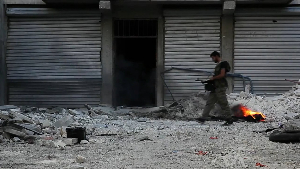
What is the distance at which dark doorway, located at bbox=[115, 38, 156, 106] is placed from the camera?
14.1 m

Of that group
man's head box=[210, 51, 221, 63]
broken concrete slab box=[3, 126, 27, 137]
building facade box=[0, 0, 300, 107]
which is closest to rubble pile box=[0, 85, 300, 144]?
building facade box=[0, 0, 300, 107]

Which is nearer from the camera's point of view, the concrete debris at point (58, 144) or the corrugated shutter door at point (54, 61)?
the concrete debris at point (58, 144)

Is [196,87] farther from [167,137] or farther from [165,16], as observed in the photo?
[167,137]

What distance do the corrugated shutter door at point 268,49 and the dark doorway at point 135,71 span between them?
325 cm

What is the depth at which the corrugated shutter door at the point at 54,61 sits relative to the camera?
13344 millimetres

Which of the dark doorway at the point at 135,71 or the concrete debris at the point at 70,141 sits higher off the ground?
the dark doorway at the point at 135,71

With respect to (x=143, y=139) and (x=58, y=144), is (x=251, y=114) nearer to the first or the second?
(x=143, y=139)

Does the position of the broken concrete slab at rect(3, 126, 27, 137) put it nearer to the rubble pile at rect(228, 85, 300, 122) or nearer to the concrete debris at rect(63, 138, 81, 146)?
the concrete debris at rect(63, 138, 81, 146)

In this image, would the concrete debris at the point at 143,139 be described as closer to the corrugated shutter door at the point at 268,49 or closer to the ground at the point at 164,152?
the ground at the point at 164,152

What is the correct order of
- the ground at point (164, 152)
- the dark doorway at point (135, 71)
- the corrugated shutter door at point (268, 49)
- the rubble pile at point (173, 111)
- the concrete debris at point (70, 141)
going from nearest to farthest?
the ground at point (164, 152) < the concrete debris at point (70, 141) < the rubble pile at point (173, 111) < the corrugated shutter door at point (268, 49) < the dark doorway at point (135, 71)

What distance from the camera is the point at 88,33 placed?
13.4 metres

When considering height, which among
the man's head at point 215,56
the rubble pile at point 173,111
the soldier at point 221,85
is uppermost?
the man's head at point 215,56

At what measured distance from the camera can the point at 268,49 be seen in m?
13.1

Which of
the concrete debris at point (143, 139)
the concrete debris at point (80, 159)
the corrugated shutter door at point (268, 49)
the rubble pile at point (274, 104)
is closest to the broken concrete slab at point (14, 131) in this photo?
the concrete debris at point (143, 139)
